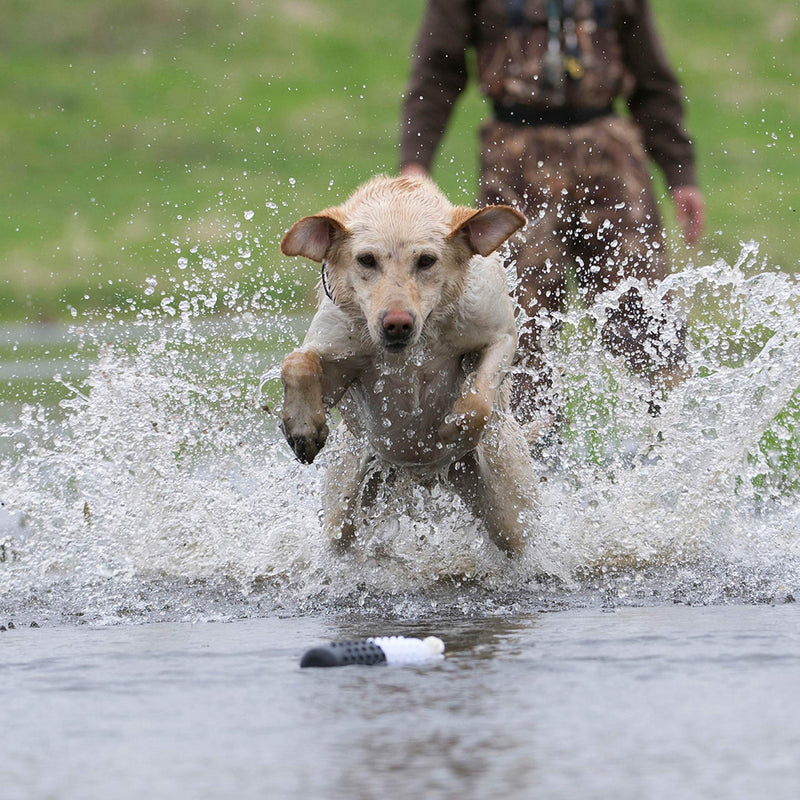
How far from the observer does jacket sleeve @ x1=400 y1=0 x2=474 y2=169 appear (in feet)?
25.7

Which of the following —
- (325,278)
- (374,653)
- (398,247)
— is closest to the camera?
(374,653)

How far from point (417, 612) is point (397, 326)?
2.85 feet

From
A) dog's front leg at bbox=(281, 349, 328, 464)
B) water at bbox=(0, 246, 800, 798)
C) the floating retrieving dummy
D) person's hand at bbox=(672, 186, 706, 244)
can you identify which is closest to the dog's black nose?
dog's front leg at bbox=(281, 349, 328, 464)

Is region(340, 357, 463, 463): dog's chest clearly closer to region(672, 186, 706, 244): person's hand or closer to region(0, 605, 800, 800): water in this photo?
region(0, 605, 800, 800): water

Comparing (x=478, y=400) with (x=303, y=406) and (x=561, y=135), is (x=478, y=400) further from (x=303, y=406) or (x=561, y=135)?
(x=561, y=135)

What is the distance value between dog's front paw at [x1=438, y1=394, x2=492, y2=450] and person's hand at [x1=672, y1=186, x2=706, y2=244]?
2.74 m

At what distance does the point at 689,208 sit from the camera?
8.09 meters

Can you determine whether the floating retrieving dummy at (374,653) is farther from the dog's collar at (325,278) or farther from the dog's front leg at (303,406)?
the dog's collar at (325,278)

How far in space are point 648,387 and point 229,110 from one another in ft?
Result: 63.8

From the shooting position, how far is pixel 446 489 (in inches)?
243

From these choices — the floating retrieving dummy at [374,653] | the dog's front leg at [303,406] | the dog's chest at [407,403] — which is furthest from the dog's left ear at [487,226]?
→ the floating retrieving dummy at [374,653]

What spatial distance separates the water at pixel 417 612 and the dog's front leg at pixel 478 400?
52cm

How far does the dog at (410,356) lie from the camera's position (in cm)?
548

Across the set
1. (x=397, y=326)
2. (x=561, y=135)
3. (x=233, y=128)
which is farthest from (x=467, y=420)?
(x=233, y=128)
